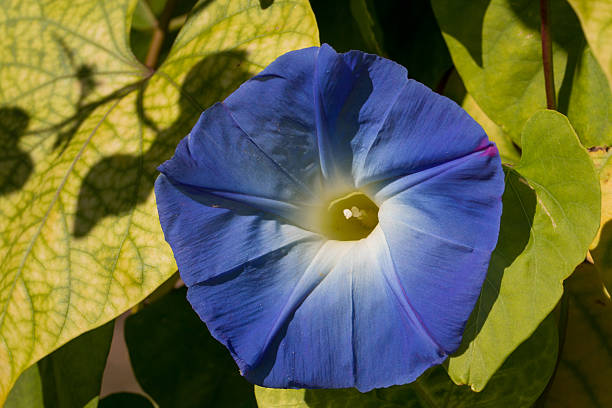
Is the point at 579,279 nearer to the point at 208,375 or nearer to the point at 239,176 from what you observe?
the point at 239,176

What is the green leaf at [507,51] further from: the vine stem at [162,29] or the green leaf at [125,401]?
the green leaf at [125,401]

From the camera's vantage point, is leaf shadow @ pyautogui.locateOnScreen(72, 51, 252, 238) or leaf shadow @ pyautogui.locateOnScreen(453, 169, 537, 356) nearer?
leaf shadow @ pyautogui.locateOnScreen(453, 169, 537, 356)

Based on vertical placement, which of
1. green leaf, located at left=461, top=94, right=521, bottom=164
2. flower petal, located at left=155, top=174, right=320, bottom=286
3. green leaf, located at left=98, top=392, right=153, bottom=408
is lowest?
green leaf, located at left=98, top=392, right=153, bottom=408

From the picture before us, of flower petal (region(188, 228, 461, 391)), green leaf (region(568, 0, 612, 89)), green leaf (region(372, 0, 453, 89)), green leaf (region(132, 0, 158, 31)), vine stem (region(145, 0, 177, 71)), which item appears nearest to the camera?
green leaf (region(568, 0, 612, 89))

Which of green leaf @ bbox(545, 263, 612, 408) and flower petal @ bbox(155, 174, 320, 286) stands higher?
flower petal @ bbox(155, 174, 320, 286)

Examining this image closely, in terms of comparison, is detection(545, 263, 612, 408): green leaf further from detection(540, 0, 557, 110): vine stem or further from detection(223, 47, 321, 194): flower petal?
detection(223, 47, 321, 194): flower petal

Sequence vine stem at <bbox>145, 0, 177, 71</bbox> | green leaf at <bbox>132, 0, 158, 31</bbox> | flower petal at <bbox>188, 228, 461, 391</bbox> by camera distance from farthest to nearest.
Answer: green leaf at <bbox>132, 0, 158, 31</bbox> → vine stem at <bbox>145, 0, 177, 71</bbox> → flower petal at <bbox>188, 228, 461, 391</bbox>

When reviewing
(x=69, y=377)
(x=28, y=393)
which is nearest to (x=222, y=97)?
(x=69, y=377)

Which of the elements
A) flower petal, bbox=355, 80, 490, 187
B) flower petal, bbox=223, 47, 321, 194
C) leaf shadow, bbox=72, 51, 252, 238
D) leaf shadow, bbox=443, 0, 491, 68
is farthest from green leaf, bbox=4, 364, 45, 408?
leaf shadow, bbox=443, 0, 491, 68

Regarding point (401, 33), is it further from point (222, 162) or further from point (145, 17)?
point (145, 17)
